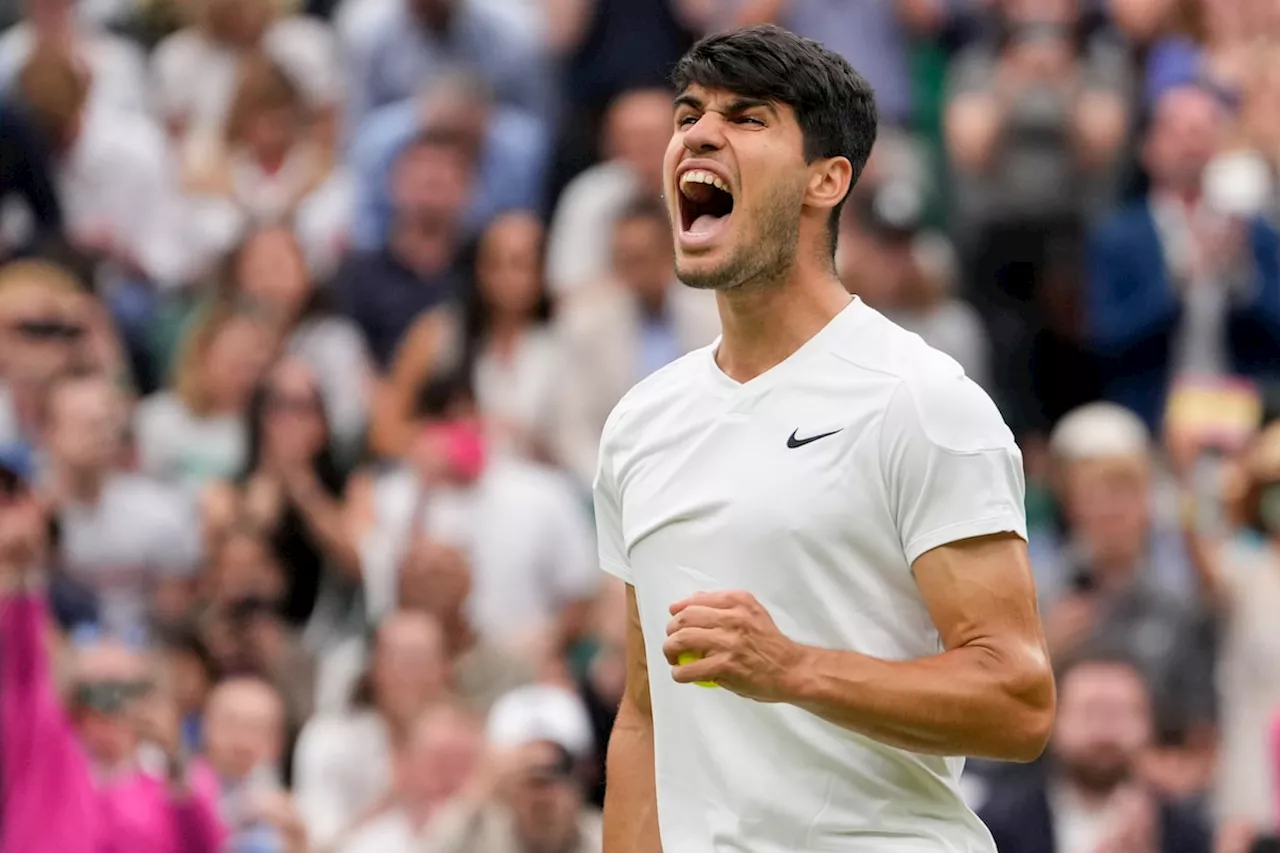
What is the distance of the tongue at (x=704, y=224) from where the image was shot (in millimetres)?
3531

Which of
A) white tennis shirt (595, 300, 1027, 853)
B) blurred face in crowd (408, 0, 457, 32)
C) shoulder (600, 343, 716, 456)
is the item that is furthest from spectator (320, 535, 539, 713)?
white tennis shirt (595, 300, 1027, 853)

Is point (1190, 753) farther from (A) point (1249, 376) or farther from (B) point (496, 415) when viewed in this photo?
(B) point (496, 415)

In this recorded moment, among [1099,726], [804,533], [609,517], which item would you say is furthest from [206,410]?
[804,533]

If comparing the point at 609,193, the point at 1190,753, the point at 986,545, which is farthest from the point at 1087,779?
the point at 986,545

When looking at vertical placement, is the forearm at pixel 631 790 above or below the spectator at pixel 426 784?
above

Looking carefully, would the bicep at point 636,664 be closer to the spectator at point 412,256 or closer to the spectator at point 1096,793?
the spectator at point 1096,793

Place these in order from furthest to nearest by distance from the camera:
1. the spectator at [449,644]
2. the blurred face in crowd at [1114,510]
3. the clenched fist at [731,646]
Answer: the blurred face in crowd at [1114,510]
the spectator at [449,644]
the clenched fist at [731,646]

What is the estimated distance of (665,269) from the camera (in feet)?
29.0

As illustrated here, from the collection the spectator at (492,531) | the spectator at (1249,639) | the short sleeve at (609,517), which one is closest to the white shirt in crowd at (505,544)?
the spectator at (492,531)

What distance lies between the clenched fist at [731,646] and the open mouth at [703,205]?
0.60 m

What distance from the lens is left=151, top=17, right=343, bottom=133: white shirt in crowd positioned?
10.6m

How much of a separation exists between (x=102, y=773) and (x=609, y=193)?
3424mm

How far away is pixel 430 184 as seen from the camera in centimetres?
944

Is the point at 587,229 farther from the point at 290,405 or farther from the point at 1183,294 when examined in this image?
the point at 1183,294
